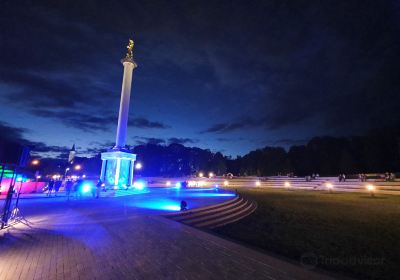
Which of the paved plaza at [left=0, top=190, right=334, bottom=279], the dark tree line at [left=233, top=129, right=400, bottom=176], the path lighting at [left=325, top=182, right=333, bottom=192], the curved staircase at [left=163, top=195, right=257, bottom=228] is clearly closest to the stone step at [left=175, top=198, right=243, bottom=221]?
the curved staircase at [left=163, top=195, right=257, bottom=228]

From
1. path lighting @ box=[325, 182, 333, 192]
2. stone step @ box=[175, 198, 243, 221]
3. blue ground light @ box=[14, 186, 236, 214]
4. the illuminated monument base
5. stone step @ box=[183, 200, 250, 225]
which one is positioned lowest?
stone step @ box=[183, 200, 250, 225]

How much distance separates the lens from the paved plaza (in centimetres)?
582

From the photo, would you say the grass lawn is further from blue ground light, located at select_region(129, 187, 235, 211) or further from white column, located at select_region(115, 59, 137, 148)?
white column, located at select_region(115, 59, 137, 148)

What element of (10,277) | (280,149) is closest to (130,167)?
(10,277)

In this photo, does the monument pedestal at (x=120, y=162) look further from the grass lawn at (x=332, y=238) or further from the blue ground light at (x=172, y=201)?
the grass lawn at (x=332, y=238)

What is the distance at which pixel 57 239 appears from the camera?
8.34 metres

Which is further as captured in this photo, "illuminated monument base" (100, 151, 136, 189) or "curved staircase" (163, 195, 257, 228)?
"illuminated monument base" (100, 151, 136, 189)

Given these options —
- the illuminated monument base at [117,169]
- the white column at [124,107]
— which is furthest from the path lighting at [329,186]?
the white column at [124,107]

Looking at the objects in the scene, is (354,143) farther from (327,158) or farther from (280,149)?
(280,149)

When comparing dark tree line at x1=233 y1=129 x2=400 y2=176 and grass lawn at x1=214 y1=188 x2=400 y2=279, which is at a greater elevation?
dark tree line at x1=233 y1=129 x2=400 y2=176

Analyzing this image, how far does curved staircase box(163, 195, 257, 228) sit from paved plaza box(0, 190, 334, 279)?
1350 millimetres

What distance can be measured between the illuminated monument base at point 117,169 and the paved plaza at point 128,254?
75.5 ft

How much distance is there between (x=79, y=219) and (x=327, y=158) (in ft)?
248

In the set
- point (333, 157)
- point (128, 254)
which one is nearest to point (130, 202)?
point (128, 254)
